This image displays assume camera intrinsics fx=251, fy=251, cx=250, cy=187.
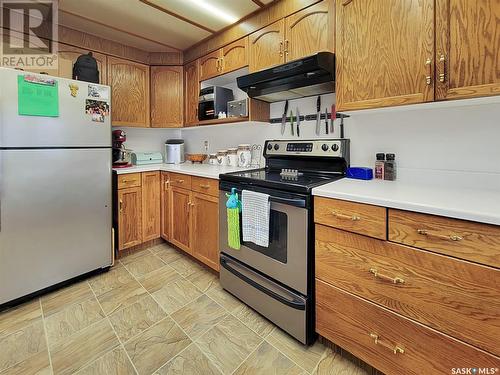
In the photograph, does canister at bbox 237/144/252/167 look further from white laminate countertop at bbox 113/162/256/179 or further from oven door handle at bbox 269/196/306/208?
oven door handle at bbox 269/196/306/208

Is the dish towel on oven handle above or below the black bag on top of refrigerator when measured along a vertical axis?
below

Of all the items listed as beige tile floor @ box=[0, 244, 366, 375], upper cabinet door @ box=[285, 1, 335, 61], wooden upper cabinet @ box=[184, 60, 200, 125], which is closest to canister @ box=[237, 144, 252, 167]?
wooden upper cabinet @ box=[184, 60, 200, 125]

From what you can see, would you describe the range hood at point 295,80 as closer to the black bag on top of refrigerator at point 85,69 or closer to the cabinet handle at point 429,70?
the cabinet handle at point 429,70

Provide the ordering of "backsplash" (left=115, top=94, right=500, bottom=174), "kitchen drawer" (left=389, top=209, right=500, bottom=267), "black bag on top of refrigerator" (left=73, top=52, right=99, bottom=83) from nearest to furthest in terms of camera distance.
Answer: "kitchen drawer" (left=389, top=209, right=500, bottom=267) → "backsplash" (left=115, top=94, right=500, bottom=174) → "black bag on top of refrigerator" (left=73, top=52, right=99, bottom=83)

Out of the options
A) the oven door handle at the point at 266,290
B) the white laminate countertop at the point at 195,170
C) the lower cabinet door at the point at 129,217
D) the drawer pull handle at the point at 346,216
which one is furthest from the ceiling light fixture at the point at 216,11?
the oven door handle at the point at 266,290

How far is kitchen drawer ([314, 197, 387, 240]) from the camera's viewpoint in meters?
1.13

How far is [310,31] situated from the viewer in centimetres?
168

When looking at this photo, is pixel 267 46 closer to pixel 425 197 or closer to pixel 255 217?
pixel 255 217

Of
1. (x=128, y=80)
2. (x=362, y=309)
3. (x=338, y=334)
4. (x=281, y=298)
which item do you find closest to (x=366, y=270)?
(x=362, y=309)

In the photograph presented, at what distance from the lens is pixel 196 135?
3191 millimetres

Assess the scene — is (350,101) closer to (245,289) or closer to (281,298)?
(281,298)

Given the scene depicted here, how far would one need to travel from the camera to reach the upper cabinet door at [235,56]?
2.13 m

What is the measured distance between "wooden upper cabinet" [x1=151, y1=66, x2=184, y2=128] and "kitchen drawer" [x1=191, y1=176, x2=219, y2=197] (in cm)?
104

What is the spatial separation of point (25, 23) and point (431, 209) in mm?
3167
